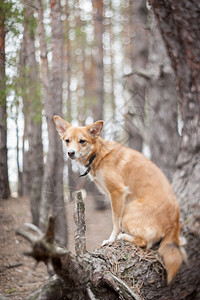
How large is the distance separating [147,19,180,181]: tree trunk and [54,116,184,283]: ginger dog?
4.06 metres

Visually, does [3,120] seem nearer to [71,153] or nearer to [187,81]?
[71,153]

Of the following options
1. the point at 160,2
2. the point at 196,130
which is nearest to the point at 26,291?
the point at 196,130

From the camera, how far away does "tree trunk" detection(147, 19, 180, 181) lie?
774cm

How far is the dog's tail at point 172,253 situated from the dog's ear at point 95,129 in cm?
139

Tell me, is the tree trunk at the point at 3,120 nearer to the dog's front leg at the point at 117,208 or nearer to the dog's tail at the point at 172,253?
the dog's front leg at the point at 117,208

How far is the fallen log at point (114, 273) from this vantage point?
2475 millimetres

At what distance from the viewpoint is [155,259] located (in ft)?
10.5

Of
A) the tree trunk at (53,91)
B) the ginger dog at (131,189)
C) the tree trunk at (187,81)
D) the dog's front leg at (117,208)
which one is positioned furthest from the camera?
the tree trunk at (53,91)

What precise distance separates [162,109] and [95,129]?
15.7ft

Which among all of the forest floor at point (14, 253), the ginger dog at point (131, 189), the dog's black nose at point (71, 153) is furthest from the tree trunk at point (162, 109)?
the dog's black nose at point (71, 153)

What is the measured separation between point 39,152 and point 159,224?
4036 millimetres

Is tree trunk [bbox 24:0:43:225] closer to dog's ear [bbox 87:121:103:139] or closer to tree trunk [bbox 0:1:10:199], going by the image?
tree trunk [bbox 0:1:10:199]

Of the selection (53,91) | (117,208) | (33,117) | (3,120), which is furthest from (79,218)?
(33,117)

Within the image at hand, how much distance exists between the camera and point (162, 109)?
26.2ft
